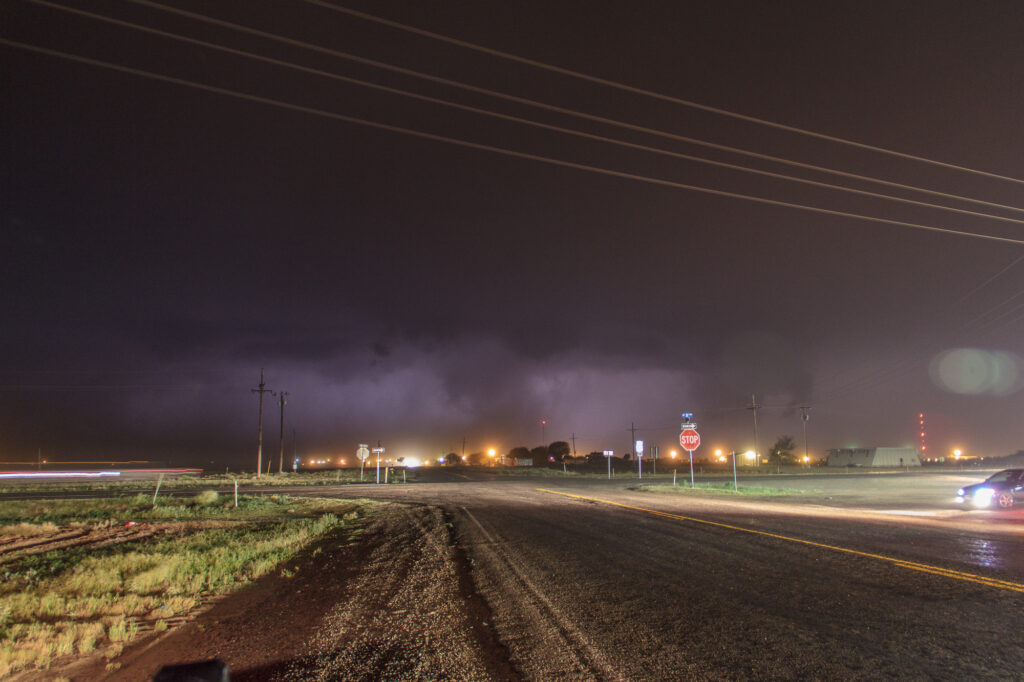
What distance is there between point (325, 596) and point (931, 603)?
8.56 m

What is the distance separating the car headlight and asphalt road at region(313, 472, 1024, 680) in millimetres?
8627

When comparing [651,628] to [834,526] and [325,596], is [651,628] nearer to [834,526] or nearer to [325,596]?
[325,596]

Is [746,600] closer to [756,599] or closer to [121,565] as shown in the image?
[756,599]

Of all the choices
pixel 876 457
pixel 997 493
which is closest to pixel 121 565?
pixel 997 493

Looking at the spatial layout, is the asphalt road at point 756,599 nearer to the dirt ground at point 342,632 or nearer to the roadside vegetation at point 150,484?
the dirt ground at point 342,632

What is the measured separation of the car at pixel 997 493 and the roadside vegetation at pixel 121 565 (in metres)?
23.9

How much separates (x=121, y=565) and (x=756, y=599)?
1265 cm

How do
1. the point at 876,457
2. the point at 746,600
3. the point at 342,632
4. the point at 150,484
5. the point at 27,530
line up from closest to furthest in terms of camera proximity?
1. the point at 342,632
2. the point at 746,600
3. the point at 27,530
4. the point at 150,484
5. the point at 876,457

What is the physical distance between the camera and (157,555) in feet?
43.2

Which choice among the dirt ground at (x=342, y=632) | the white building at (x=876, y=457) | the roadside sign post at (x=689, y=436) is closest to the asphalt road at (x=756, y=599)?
the dirt ground at (x=342, y=632)

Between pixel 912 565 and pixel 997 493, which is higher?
pixel 912 565

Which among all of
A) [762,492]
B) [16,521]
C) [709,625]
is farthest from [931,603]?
[16,521]

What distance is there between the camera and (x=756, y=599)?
7699 millimetres

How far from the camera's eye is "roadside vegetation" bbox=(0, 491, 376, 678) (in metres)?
7.39
